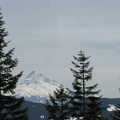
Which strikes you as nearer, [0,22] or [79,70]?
[0,22]

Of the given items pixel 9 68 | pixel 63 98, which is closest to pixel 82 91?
pixel 63 98

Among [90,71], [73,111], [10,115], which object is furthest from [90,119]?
[10,115]

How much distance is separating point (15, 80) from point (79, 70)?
13.9 m

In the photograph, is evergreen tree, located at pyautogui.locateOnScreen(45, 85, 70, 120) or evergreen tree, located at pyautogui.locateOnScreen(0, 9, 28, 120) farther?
evergreen tree, located at pyautogui.locateOnScreen(45, 85, 70, 120)

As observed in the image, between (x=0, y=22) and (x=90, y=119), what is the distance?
57.0 feet

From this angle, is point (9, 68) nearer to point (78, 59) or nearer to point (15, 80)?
point (15, 80)

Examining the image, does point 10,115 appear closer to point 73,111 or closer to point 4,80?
point 4,80

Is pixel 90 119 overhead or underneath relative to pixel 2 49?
underneath

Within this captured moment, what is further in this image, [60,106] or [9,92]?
[60,106]

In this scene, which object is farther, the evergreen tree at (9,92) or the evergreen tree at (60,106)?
the evergreen tree at (60,106)

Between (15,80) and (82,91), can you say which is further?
(82,91)

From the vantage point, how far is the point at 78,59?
147 feet

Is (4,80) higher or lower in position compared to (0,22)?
lower

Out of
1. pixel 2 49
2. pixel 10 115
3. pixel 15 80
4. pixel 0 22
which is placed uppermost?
pixel 0 22
